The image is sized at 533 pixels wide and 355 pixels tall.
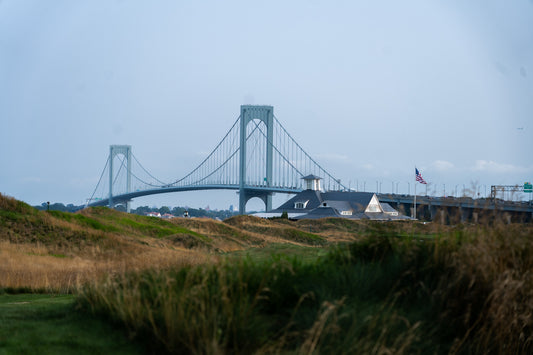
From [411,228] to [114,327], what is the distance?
141 inches

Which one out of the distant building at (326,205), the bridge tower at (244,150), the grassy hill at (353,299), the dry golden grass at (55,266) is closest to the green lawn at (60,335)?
the grassy hill at (353,299)

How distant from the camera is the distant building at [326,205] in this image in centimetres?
5956

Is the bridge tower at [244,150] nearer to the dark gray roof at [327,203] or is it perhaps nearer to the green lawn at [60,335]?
the dark gray roof at [327,203]

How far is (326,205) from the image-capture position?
61156mm

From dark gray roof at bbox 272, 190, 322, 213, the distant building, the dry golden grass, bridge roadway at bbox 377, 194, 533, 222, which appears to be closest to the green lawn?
the dry golden grass

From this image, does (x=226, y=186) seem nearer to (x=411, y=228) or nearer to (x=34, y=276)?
(x=34, y=276)

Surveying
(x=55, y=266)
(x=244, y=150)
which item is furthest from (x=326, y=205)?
(x=55, y=266)

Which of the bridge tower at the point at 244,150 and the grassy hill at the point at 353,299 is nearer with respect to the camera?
the grassy hill at the point at 353,299

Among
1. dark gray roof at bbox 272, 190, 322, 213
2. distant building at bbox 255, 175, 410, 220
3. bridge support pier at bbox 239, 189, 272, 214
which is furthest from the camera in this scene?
bridge support pier at bbox 239, 189, 272, 214

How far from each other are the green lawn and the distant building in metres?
52.7

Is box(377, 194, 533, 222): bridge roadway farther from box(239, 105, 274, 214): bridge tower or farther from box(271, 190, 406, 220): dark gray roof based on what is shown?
box(239, 105, 274, 214): bridge tower

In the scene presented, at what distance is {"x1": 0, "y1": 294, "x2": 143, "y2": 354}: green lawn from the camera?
4867 mm

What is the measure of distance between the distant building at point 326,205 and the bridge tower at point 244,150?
170 inches

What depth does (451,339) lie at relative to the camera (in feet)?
18.2
